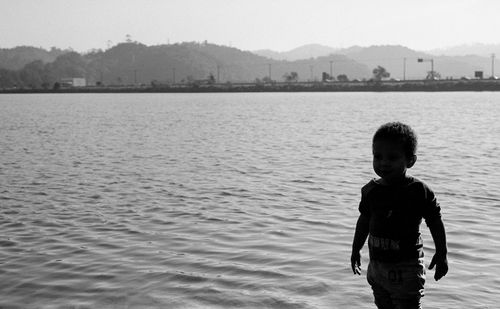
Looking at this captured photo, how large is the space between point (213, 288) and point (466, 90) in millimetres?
194983

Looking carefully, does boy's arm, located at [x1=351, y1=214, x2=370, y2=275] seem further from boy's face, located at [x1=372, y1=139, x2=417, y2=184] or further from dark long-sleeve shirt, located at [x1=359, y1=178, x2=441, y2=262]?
boy's face, located at [x1=372, y1=139, x2=417, y2=184]

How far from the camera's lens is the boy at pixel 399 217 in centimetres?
466

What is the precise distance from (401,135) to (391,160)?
0.61 feet

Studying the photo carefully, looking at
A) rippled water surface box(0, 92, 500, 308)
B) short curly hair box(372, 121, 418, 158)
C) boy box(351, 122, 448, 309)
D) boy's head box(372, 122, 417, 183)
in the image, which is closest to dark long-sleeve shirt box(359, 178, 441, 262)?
boy box(351, 122, 448, 309)

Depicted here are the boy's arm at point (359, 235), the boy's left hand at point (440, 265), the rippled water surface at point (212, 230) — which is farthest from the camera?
the rippled water surface at point (212, 230)

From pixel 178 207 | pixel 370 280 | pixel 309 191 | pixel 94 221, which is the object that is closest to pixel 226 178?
pixel 309 191

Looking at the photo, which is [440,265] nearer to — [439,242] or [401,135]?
[439,242]

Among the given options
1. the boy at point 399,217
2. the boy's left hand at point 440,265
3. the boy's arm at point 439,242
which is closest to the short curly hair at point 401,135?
the boy at point 399,217

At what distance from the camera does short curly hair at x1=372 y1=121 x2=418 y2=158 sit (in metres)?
4.67

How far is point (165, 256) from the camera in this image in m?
9.52

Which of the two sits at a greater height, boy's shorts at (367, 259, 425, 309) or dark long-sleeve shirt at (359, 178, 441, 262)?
dark long-sleeve shirt at (359, 178, 441, 262)

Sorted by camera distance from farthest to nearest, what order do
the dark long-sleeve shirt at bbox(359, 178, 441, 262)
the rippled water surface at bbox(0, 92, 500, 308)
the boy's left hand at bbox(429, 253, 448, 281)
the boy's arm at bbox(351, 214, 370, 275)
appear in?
the rippled water surface at bbox(0, 92, 500, 308), the boy's arm at bbox(351, 214, 370, 275), the boy's left hand at bbox(429, 253, 448, 281), the dark long-sleeve shirt at bbox(359, 178, 441, 262)

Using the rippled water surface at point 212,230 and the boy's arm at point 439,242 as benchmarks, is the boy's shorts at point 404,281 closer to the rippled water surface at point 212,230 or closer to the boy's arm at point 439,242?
the boy's arm at point 439,242

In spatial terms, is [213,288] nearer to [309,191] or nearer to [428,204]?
[428,204]
